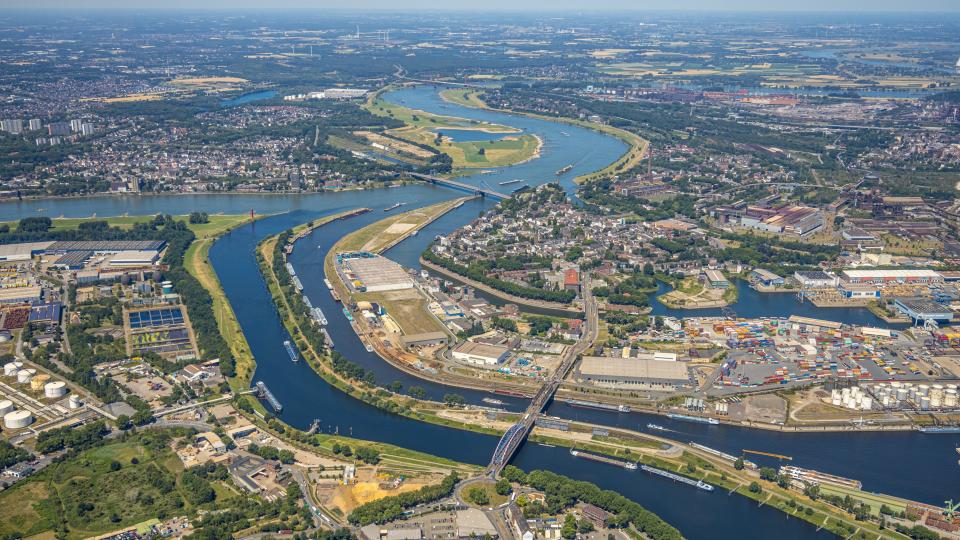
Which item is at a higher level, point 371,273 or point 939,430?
point 939,430

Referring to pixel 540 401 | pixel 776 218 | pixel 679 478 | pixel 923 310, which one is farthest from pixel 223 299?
pixel 776 218

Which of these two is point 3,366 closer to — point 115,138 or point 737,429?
point 737,429

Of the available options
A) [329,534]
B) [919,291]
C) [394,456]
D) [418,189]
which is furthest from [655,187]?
[329,534]

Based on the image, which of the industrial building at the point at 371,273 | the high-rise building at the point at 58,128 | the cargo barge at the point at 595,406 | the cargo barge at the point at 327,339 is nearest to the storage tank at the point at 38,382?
the cargo barge at the point at 327,339

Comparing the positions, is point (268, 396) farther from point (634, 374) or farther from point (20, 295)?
point (20, 295)

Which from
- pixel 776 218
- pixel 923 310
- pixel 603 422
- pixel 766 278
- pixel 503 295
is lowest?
pixel 503 295

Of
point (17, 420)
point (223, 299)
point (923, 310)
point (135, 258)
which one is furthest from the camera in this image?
point (135, 258)

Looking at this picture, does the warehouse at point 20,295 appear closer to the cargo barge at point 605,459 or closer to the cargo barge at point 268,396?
the cargo barge at point 268,396
